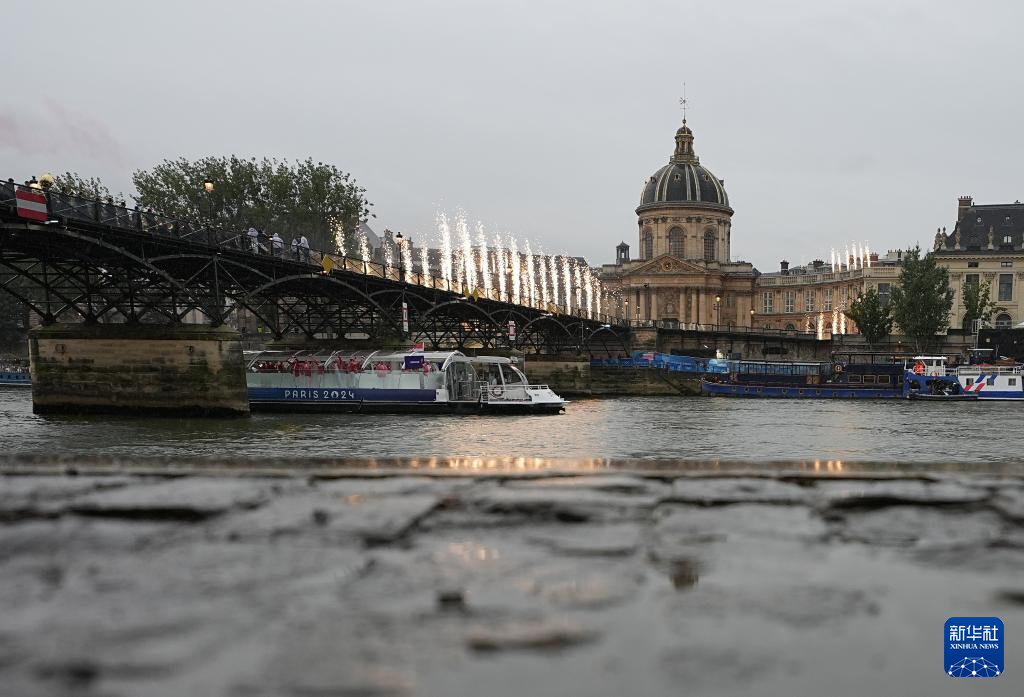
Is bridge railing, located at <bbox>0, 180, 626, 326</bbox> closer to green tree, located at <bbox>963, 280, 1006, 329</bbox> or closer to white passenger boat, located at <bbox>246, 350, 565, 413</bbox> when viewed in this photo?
white passenger boat, located at <bbox>246, 350, 565, 413</bbox>

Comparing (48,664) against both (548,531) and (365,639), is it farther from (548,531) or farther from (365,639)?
(548,531)

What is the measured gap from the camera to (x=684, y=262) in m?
149

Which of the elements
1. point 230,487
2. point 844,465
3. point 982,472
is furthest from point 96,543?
point 982,472

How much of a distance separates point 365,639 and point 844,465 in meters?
5.28

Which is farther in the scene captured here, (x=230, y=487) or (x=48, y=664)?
(x=230, y=487)

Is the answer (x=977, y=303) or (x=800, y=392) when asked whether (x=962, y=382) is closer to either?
(x=800, y=392)

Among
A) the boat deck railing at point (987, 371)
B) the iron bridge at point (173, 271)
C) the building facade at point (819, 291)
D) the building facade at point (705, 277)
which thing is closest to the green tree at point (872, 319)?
the building facade at point (819, 291)

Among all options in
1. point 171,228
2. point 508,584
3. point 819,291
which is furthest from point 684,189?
point 508,584

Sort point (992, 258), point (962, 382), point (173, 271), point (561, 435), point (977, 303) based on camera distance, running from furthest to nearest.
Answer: point (992, 258) < point (977, 303) < point (962, 382) < point (173, 271) < point (561, 435)

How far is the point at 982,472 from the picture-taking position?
739 cm

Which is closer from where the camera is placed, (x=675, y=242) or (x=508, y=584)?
(x=508, y=584)

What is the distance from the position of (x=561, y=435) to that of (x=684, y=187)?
427 ft

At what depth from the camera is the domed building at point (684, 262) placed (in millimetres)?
149750

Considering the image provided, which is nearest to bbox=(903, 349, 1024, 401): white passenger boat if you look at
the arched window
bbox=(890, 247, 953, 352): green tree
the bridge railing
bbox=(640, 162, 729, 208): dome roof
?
bbox=(890, 247, 953, 352): green tree
